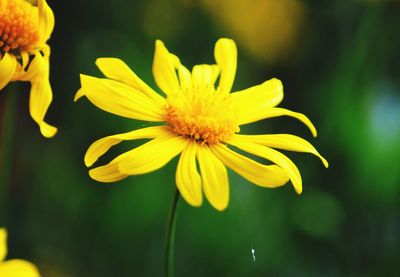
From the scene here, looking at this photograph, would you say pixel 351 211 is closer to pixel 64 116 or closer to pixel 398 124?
pixel 398 124

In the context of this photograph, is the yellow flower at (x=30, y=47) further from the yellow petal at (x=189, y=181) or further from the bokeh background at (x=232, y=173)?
the bokeh background at (x=232, y=173)

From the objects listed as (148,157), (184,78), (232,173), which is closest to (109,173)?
(148,157)

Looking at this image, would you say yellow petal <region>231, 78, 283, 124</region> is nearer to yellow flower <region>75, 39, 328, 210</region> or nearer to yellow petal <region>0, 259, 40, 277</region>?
yellow flower <region>75, 39, 328, 210</region>

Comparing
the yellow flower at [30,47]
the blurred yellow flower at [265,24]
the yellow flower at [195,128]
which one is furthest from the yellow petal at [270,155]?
the blurred yellow flower at [265,24]

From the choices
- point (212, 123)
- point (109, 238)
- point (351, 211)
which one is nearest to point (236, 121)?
point (212, 123)

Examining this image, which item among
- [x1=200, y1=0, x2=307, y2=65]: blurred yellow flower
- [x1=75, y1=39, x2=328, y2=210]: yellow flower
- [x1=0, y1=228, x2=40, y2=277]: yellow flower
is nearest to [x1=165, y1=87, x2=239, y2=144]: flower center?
[x1=75, y1=39, x2=328, y2=210]: yellow flower

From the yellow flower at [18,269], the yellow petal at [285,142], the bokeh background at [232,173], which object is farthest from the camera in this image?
the bokeh background at [232,173]

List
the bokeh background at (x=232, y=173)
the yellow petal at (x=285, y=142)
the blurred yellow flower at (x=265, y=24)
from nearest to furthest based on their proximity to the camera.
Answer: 1. the yellow petal at (x=285, y=142)
2. the bokeh background at (x=232, y=173)
3. the blurred yellow flower at (x=265, y=24)

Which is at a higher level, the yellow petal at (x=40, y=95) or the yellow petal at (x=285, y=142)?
the yellow petal at (x=285, y=142)
